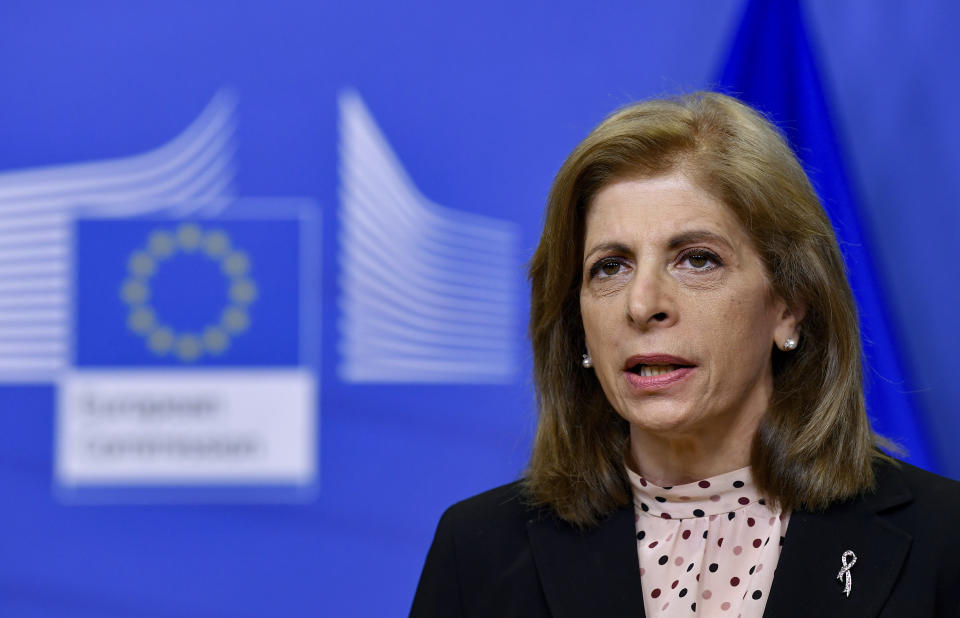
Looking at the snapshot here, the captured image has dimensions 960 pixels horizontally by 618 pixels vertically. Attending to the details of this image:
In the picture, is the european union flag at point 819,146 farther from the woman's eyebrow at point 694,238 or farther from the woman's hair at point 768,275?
the woman's eyebrow at point 694,238

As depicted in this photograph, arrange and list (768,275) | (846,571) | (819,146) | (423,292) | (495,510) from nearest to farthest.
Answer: (846,571) < (768,275) < (495,510) < (819,146) < (423,292)

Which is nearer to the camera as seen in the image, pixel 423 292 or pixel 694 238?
pixel 694 238

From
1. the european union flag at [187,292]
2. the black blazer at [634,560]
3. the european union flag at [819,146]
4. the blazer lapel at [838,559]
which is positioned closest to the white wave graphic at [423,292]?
the european union flag at [187,292]

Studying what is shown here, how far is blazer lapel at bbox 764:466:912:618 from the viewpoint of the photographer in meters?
1.59

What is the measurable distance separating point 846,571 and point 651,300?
48cm

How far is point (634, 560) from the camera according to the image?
1.73 metres

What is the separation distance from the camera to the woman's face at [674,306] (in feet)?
5.41

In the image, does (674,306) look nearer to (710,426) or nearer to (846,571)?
(710,426)

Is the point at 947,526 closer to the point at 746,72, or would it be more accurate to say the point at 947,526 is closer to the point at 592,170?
the point at 592,170

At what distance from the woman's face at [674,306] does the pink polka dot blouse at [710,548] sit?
0.36ft

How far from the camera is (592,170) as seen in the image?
1.76m

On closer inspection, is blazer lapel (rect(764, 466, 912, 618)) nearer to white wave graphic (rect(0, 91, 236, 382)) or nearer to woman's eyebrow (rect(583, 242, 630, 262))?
woman's eyebrow (rect(583, 242, 630, 262))

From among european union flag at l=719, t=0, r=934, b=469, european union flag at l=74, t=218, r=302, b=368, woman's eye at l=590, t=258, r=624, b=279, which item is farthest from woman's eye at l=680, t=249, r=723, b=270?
european union flag at l=74, t=218, r=302, b=368

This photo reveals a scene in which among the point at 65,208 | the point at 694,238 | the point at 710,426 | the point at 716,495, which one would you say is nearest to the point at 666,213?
the point at 694,238
